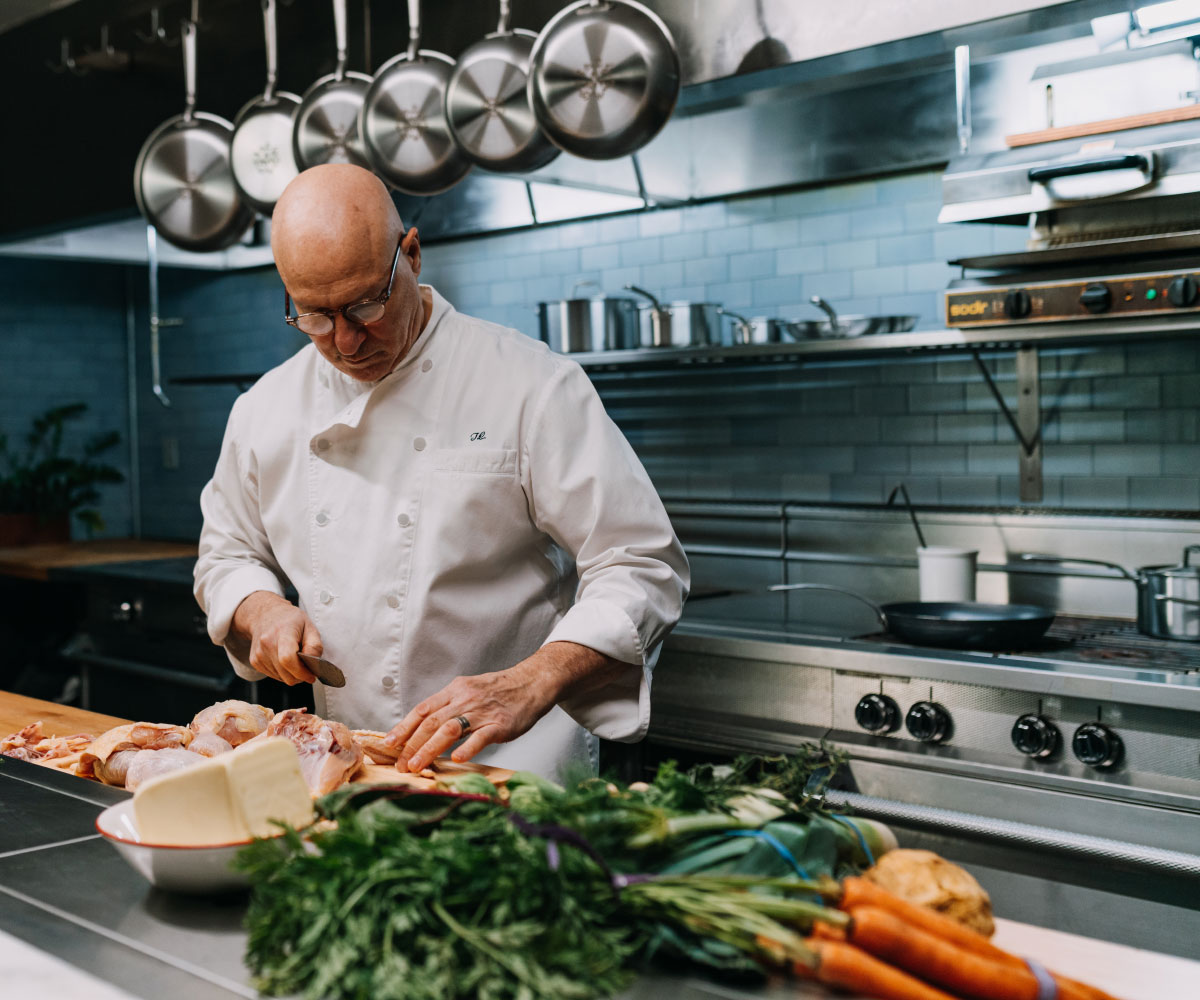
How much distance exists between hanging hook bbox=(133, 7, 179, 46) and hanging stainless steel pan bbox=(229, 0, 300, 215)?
1192 mm

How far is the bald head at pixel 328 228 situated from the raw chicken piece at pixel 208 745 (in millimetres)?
658

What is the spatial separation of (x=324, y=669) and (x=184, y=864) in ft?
2.42

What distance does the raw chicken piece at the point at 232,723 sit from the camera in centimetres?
175

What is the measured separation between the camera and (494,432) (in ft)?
6.64

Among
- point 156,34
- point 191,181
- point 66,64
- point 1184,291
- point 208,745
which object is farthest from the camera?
point 66,64

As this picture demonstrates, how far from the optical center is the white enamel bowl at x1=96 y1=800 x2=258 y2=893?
1107 mm

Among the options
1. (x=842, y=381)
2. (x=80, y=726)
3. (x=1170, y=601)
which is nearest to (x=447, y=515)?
(x=80, y=726)

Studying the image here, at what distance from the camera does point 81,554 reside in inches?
208

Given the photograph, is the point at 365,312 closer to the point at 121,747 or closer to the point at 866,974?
the point at 121,747

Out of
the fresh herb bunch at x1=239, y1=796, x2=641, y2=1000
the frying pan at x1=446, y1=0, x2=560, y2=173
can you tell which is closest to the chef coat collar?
the frying pan at x1=446, y1=0, x2=560, y2=173

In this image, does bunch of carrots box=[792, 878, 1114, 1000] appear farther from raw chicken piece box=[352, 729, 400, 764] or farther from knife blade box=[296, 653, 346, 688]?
knife blade box=[296, 653, 346, 688]

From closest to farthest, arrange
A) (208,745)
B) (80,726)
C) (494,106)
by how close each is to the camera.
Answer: (208,745), (80,726), (494,106)

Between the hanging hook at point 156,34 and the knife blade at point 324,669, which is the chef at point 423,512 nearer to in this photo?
the knife blade at point 324,669

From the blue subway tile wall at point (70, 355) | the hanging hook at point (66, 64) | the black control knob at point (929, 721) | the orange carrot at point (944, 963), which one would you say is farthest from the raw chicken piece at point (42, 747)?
the blue subway tile wall at point (70, 355)
